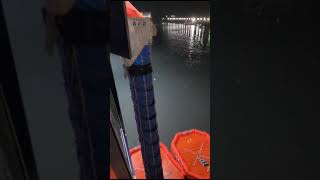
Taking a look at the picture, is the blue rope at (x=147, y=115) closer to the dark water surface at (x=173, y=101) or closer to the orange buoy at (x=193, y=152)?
the orange buoy at (x=193, y=152)

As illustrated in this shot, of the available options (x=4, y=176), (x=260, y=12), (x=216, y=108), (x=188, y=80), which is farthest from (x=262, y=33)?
(x=188, y=80)

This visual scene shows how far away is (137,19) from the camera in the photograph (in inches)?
51.6

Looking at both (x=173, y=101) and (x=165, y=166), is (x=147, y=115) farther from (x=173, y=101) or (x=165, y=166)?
(x=173, y=101)

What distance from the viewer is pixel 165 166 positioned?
195 cm

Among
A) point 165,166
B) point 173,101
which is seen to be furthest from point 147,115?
point 173,101

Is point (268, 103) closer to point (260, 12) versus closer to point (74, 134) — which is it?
point (260, 12)

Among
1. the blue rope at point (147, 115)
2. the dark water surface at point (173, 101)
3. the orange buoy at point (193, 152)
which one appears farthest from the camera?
the dark water surface at point (173, 101)

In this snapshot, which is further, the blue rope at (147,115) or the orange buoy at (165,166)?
the orange buoy at (165,166)

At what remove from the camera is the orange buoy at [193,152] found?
5.83ft

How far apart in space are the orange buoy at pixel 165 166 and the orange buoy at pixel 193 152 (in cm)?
4

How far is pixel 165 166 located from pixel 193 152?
25 centimetres

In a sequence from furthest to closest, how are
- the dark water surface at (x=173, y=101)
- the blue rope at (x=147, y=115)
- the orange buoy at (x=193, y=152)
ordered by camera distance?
the dark water surface at (x=173, y=101)
the orange buoy at (x=193, y=152)
the blue rope at (x=147, y=115)

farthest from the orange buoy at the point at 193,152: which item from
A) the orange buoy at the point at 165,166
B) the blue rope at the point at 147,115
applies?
the blue rope at the point at 147,115

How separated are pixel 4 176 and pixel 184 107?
2.19 m
